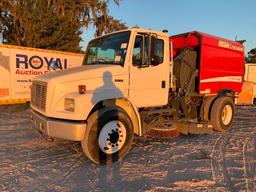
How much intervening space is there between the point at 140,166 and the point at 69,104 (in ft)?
6.02

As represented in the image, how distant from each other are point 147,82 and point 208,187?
109 inches

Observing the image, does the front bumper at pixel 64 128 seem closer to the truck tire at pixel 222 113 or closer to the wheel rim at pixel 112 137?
the wheel rim at pixel 112 137

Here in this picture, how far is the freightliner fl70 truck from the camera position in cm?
558

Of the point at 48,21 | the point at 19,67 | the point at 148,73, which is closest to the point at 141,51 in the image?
the point at 148,73

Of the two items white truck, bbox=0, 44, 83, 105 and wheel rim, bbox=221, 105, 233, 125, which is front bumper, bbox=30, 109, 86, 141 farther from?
white truck, bbox=0, 44, 83, 105

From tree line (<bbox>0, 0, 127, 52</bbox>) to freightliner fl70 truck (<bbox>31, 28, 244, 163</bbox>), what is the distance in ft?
55.7

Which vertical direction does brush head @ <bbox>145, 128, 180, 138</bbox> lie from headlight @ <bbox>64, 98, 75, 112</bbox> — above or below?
below

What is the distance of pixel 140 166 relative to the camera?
18.7ft

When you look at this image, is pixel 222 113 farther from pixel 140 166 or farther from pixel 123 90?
pixel 140 166

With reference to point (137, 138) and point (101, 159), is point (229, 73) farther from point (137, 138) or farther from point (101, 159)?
point (101, 159)

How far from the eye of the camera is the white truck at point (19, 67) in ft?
39.2

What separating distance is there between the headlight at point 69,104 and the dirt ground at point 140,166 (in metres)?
1.13

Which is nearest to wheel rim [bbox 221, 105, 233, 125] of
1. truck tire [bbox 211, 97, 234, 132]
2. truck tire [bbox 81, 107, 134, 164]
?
truck tire [bbox 211, 97, 234, 132]

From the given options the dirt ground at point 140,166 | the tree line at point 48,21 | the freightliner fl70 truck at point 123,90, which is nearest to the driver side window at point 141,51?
the freightliner fl70 truck at point 123,90
